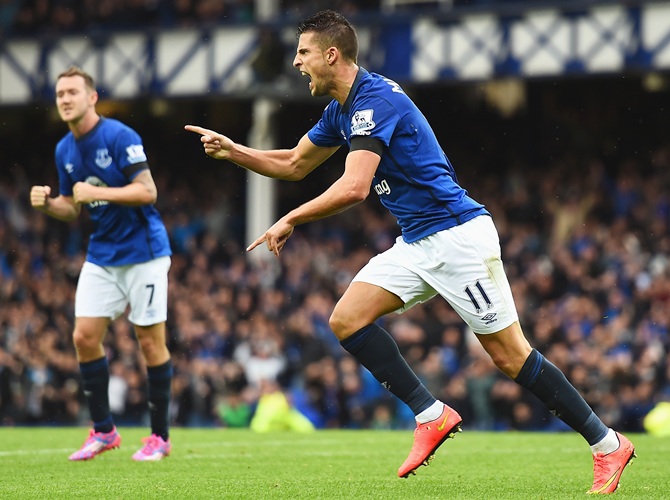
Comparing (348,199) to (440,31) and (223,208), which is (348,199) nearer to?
(440,31)

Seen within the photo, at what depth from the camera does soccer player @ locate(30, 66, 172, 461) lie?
8.46 metres

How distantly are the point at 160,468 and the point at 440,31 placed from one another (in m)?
13.7

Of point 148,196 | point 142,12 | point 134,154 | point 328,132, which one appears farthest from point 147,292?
point 142,12

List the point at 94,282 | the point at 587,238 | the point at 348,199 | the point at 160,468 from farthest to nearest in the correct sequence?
the point at 587,238 < the point at 94,282 < the point at 160,468 < the point at 348,199

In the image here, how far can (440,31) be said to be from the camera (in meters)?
20.2

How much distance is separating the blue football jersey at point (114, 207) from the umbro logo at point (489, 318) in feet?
10.2

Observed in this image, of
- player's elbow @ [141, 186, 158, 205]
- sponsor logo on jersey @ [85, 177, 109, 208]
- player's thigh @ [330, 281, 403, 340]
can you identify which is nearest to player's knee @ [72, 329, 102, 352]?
sponsor logo on jersey @ [85, 177, 109, 208]

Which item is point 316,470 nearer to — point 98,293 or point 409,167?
point 98,293

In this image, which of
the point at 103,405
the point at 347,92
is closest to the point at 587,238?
the point at 103,405

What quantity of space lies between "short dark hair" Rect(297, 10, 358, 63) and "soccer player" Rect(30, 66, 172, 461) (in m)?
2.40

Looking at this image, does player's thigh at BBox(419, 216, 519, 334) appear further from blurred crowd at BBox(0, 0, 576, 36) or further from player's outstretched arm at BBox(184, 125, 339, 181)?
blurred crowd at BBox(0, 0, 576, 36)

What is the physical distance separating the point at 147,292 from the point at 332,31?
2886 millimetres

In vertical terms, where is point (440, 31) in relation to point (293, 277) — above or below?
above

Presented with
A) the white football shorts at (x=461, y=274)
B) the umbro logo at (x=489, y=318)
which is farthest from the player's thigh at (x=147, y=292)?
the umbro logo at (x=489, y=318)
